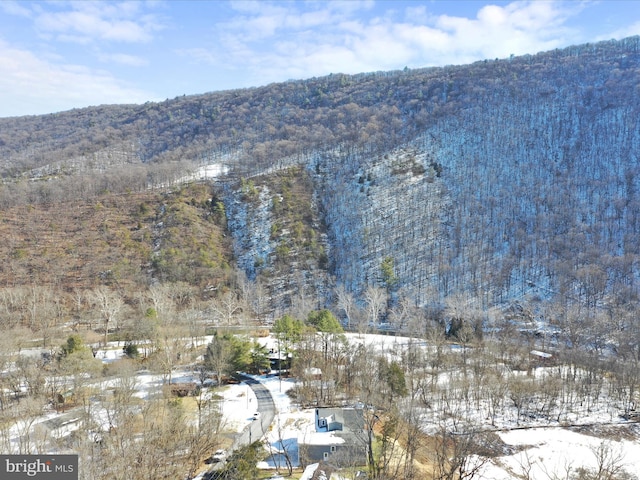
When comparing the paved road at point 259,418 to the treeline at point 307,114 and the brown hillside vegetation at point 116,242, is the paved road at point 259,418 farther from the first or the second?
the treeline at point 307,114

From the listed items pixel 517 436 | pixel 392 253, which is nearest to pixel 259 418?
pixel 517 436

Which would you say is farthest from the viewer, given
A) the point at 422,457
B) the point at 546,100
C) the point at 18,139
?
the point at 18,139

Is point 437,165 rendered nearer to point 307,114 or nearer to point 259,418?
point 307,114

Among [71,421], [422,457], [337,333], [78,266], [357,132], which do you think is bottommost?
[422,457]

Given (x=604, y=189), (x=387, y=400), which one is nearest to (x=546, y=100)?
(x=604, y=189)

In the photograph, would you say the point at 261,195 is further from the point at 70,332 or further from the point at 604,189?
the point at 604,189

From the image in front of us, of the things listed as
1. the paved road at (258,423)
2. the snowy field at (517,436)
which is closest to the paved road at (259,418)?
the paved road at (258,423)

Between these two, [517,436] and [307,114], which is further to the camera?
[307,114]
